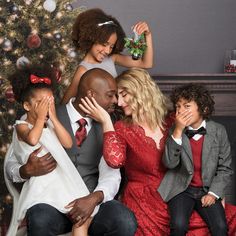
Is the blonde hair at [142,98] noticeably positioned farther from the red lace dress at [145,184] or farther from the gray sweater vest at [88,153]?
the gray sweater vest at [88,153]

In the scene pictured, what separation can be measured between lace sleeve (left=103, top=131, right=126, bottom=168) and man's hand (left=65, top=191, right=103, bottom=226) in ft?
0.65

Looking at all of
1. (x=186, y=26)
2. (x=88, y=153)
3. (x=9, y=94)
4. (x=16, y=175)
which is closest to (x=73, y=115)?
Result: (x=88, y=153)

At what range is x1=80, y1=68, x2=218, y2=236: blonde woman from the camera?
11.9ft

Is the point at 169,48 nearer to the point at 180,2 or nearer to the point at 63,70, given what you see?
the point at 180,2

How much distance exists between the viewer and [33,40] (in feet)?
15.7

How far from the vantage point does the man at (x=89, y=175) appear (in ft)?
11.0

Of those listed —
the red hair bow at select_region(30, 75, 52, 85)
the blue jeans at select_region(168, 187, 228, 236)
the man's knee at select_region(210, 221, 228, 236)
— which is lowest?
the man's knee at select_region(210, 221, 228, 236)

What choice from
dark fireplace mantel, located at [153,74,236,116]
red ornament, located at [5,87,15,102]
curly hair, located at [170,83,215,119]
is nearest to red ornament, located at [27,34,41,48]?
red ornament, located at [5,87,15,102]

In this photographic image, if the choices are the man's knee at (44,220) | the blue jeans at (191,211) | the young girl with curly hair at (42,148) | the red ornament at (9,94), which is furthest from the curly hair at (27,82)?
the red ornament at (9,94)

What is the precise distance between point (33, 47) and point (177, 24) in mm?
1181

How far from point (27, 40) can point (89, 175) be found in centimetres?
152

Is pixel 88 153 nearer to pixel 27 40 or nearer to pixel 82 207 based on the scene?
pixel 82 207

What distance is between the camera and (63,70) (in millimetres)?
4914

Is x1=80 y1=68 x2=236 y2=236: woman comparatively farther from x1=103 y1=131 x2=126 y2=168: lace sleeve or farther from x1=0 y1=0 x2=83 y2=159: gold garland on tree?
x1=0 y1=0 x2=83 y2=159: gold garland on tree
